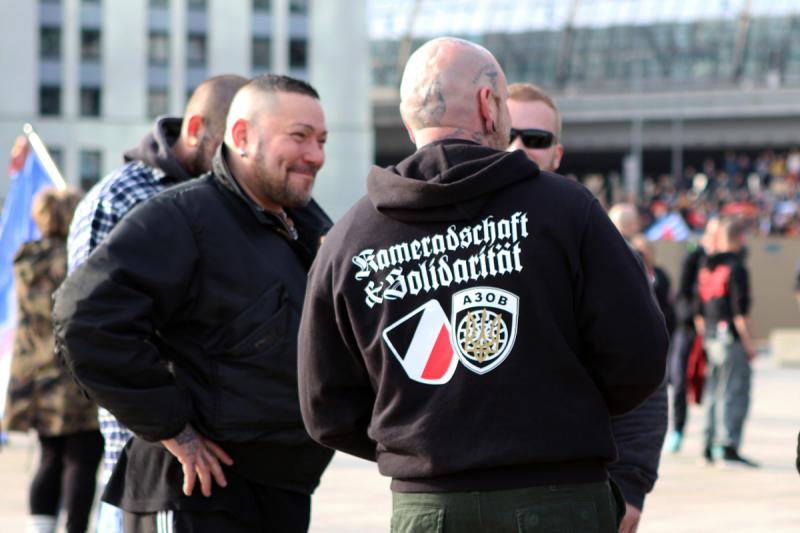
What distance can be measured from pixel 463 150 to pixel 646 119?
6655 centimetres

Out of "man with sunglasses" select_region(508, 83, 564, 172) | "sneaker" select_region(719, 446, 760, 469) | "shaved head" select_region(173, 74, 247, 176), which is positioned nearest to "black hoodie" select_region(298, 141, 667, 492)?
"man with sunglasses" select_region(508, 83, 564, 172)

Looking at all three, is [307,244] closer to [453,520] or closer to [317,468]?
[317,468]

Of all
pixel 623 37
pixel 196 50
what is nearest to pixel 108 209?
pixel 196 50

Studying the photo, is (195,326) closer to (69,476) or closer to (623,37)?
(69,476)

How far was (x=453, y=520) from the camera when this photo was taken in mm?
3205

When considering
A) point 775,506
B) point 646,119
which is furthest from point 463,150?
point 646,119

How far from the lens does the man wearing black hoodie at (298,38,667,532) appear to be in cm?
318

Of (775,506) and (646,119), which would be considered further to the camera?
(646,119)

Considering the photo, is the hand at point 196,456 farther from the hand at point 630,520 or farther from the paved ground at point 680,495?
the paved ground at point 680,495

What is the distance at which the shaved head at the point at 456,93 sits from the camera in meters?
3.38

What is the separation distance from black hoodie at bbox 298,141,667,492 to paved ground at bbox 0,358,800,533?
5436 mm

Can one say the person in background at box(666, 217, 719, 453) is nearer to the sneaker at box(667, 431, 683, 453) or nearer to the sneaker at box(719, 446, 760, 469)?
the sneaker at box(667, 431, 683, 453)

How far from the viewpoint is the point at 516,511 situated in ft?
10.4

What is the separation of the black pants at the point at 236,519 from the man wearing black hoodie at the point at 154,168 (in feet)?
1.55
